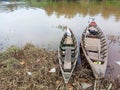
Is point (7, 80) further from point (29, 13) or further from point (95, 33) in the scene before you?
point (29, 13)

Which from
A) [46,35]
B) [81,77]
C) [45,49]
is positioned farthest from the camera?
[46,35]

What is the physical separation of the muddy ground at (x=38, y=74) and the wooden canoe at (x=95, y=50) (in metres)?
0.38

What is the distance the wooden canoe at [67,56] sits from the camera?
314 inches

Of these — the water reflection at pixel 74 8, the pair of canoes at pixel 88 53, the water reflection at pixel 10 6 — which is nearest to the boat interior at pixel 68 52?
the pair of canoes at pixel 88 53

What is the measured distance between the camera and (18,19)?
16844 millimetres

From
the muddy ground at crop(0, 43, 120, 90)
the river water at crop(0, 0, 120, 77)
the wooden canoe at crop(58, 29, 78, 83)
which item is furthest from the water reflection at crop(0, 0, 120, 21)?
the muddy ground at crop(0, 43, 120, 90)

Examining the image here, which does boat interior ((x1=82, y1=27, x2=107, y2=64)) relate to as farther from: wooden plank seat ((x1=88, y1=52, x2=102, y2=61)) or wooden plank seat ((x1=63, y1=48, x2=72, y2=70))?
wooden plank seat ((x1=63, y1=48, x2=72, y2=70))

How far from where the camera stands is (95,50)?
10133mm

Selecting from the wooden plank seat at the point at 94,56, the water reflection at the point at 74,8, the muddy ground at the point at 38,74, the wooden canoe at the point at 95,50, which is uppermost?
the wooden canoe at the point at 95,50

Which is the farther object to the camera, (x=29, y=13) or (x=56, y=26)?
(x=29, y=13)

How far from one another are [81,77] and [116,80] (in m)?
1.27

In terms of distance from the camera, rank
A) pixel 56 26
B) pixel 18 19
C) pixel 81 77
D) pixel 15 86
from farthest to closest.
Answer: pixel 18 19 < pixel 56 26 < pixel 81 77 < pixel 15 86

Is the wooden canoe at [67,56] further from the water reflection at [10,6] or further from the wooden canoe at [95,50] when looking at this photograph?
the water reflection at [10,6]

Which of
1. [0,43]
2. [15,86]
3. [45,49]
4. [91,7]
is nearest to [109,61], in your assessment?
[45,49]
